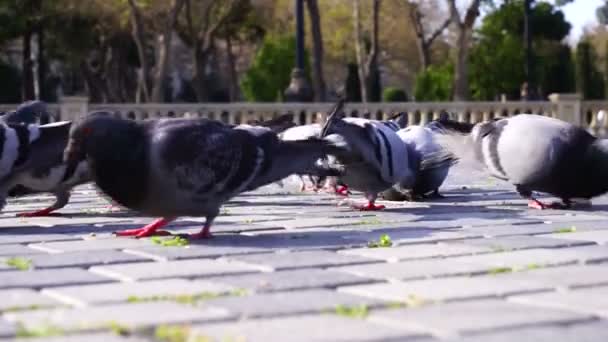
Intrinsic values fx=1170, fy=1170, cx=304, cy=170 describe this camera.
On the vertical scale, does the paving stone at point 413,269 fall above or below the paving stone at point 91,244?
above

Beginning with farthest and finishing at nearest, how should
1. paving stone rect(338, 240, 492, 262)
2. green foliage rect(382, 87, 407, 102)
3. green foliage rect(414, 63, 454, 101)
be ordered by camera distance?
green foliage rect(382, 87, 407, 102), green foliage rect(414, 63, 454, 101), paving stone rect(338, 240, 492, 262)

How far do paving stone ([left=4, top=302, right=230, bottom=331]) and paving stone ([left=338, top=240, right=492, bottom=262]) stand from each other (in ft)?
6.22

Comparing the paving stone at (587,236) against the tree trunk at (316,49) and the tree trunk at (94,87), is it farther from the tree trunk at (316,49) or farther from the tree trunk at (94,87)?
the tree trunk at (94,87)

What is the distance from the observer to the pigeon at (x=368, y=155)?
9.18 metres

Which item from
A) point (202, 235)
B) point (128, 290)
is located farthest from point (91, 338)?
point (202, 235)

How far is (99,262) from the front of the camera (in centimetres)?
630

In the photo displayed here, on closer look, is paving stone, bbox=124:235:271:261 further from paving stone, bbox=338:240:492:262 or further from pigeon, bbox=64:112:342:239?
paving stone, bbox=338:240:492:262

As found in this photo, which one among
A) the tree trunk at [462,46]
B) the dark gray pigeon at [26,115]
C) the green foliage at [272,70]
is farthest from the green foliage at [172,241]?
the green foliage at [272,70]

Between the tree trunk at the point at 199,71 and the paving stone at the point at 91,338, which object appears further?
the tree trunk at the point at 199,71

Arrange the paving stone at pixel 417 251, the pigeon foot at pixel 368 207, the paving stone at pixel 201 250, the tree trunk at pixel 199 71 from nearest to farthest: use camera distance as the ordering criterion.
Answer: the paving stone at pixel 417 251 → the paving stone at pixel 201 250 → the pigeon foot at pixel 368 207 → the tree trunk at pixel 199 71

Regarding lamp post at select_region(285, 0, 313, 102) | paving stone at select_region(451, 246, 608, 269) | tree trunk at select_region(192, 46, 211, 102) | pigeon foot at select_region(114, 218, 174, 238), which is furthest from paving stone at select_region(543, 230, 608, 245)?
tree trunk at select_region(192, 46, 211, 102)

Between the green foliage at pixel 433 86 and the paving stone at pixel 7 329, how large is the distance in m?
42.7

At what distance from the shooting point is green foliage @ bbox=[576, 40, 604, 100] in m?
48.7

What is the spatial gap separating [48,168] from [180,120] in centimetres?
206
